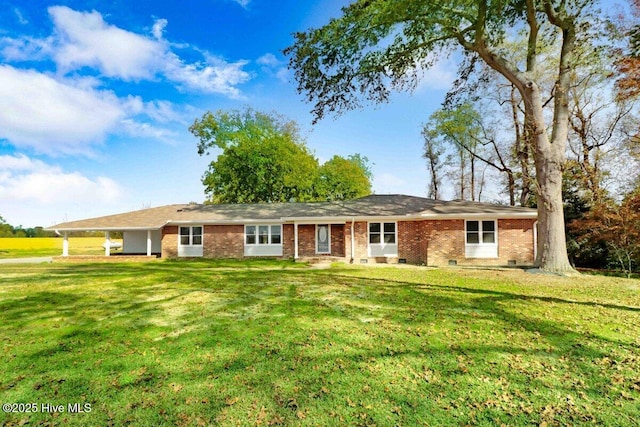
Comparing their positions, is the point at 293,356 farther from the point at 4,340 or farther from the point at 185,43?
the point at 185,43

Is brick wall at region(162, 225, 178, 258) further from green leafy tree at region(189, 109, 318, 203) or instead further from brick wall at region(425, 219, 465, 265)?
brick wall at region(425, 219, 465, 265)

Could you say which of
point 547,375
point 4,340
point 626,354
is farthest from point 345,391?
point 4,340

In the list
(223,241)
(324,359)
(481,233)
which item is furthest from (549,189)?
(223,241)

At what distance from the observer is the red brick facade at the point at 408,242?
1519cm

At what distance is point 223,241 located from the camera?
19.1 m

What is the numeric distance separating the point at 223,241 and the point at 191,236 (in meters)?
2.24

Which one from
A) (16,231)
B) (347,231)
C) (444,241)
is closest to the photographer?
(444,241)

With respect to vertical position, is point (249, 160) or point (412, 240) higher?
point (249, 160)

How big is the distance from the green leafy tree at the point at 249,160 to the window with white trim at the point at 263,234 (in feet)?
46.9

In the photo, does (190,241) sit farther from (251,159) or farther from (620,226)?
(620,226)

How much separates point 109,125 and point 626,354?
89.2 feet

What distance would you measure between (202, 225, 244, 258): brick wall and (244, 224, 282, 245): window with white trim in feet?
1.46

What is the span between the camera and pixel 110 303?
6836mm

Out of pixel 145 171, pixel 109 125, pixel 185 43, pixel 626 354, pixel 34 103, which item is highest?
pixel 185 43
